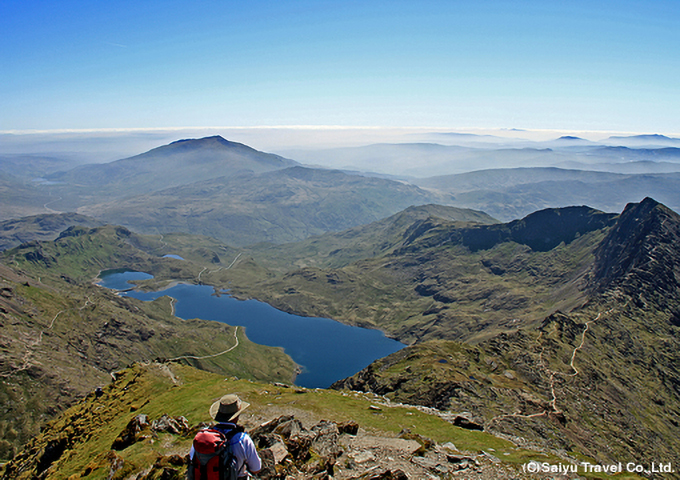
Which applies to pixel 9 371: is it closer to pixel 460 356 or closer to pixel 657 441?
pixel 460 356

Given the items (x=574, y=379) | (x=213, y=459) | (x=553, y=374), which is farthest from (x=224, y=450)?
(x=574, y=379)

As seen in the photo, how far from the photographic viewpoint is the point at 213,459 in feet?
40.3

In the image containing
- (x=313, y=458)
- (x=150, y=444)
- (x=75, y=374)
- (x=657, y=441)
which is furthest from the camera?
(x=75, y=374)

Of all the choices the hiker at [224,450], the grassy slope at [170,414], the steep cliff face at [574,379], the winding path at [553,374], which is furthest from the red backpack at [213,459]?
the winding path at [553,374]

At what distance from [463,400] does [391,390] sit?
23.8m

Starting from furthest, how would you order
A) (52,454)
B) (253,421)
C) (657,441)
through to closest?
(657,441)
(52,454)
(253,421)

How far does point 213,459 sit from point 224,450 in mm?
414

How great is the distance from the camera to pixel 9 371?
513 ft

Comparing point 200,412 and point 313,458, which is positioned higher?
point 313,458

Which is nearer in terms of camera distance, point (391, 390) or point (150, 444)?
point (150, 444)

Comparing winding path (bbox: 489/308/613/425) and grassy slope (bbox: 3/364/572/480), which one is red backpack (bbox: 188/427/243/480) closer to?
grassy slope (bbox: 3/364/572/480)

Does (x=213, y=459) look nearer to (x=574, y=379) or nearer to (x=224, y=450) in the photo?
(x=224, y=450)

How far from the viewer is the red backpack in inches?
480

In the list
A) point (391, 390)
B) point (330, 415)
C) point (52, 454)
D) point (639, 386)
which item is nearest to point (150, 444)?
point (330, 415)
